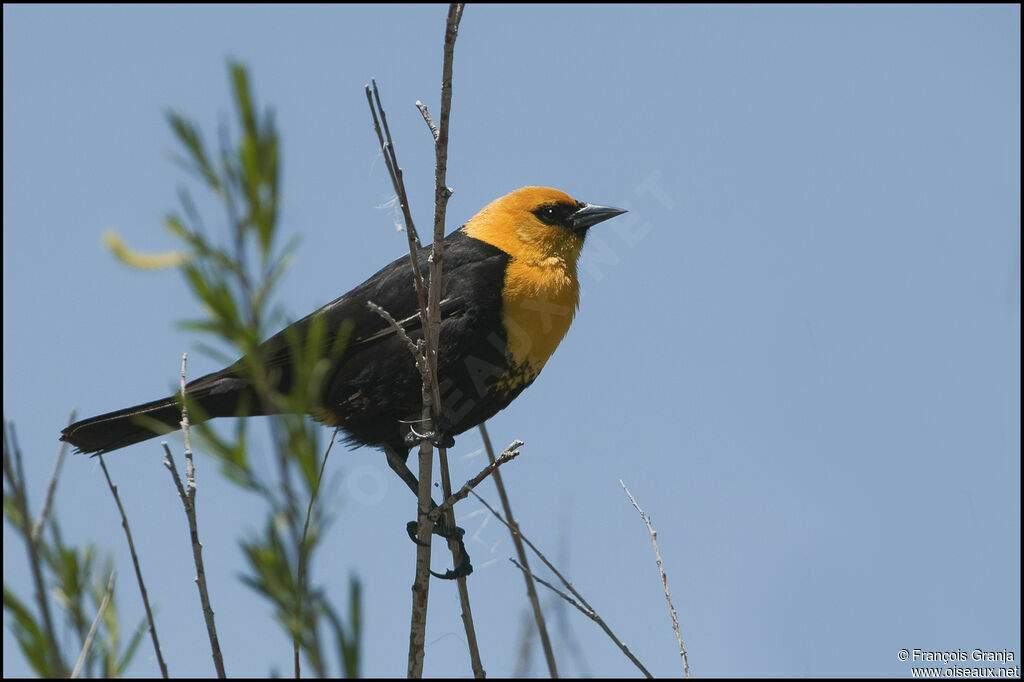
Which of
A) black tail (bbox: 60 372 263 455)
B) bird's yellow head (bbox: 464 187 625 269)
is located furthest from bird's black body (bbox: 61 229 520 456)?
bird's yellow head (bbox: 464 187 625 269)

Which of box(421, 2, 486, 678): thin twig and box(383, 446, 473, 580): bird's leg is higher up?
box(421, 2, 486, 678): thin twig

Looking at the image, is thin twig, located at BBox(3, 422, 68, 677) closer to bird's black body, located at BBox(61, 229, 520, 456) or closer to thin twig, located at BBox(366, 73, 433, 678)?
thin twig, located at BBox(366, 73, 433, 678)

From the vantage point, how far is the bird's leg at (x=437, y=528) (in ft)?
10.8

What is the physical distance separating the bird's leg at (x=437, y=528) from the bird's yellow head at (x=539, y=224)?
0.98m

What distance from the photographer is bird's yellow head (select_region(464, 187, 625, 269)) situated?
14.0 feet

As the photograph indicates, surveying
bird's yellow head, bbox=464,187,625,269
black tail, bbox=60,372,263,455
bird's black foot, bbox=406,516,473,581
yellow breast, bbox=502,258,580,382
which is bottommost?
bird's black foot, bbox=406,516,473,581

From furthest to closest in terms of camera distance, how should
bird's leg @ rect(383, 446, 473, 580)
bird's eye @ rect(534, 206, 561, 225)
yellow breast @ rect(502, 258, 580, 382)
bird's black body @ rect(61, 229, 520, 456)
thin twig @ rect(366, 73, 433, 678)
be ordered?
1. bird's eye @ rect(534, 206, 561, 225)
2. yellow breast @ rect(502, 258, 580, 382)
3. bird's black body @ rect(61, 229, 520, 456)
4. bird's leg @ rect(383, 446, 473, 580)
5. thin twig @ rect(366, 73, 433, 678)

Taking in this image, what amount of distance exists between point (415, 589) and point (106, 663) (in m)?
0.83

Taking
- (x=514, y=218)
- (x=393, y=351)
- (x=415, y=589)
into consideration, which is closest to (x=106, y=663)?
(x=415, y=589)

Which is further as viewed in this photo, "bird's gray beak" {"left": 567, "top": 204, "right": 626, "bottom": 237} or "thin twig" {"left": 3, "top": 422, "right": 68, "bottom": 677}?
Result: "bird's gray beak" {"left": 567, "top": 204, "right": 626, "bottom": 237}

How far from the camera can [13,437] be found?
1428mm

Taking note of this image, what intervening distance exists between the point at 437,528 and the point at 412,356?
0.60 m

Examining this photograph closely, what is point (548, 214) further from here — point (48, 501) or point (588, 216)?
point (48, 501)

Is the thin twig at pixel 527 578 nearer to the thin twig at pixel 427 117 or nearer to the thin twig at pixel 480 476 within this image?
the thin twig at pixel 480 476
